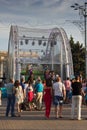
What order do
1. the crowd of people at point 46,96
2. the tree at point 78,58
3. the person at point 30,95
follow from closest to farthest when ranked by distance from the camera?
the crowd of people at point 46,96 → the person at point 30,95 → the tree at point 78,58

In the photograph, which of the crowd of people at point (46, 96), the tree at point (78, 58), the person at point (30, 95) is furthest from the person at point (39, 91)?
the tree at point (78, 58)

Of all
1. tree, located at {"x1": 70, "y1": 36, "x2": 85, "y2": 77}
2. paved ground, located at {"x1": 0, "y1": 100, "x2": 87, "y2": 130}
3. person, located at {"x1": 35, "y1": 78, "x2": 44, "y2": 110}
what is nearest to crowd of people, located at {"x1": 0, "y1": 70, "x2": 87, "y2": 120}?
person, located at {"x1": 35, "y1": 78, "x2": 44, "y2": 110}

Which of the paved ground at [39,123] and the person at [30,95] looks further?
the person at [30,95]

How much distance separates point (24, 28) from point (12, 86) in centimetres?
3608

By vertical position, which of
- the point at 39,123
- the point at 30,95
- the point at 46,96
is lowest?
the point at 39,123

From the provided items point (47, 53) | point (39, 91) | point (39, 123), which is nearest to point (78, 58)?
point (47, 53)

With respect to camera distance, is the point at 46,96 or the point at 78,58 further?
the point at 78,58

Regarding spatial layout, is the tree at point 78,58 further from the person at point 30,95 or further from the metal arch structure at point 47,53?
the person at point 30,95

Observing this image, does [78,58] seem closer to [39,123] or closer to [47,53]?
[47,53]

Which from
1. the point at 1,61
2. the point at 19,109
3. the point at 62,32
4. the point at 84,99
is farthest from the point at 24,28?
the point at 1,61

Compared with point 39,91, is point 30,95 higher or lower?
lower

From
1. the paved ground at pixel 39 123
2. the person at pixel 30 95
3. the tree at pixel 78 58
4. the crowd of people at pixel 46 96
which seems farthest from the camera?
the tree at pixel 78 58

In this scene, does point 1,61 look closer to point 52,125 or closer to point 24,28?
point 24,28

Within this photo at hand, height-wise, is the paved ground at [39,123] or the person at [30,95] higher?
the person at [30,95]
